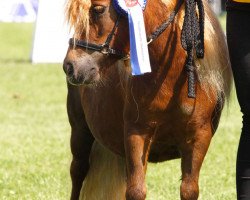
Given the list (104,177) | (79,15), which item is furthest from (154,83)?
(104,177)

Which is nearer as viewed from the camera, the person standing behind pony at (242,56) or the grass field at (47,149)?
the person standing behind pony at (242,56)

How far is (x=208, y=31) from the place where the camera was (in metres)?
5.20

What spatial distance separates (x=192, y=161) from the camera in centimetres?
508

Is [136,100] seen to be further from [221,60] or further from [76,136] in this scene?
[76,136]

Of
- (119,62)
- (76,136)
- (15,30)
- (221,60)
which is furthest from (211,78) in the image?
(15,30)

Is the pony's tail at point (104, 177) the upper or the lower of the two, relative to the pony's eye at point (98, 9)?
lower

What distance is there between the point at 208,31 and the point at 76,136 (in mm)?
1788

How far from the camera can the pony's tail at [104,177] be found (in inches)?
250

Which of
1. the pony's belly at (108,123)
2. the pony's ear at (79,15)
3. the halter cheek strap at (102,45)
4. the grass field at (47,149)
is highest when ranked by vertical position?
the pony's ear at (79,15)

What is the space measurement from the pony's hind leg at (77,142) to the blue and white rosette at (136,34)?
5.55 ft

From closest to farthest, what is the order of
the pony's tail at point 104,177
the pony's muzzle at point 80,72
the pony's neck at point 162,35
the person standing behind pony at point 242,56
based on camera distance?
the pony's muzzle at point 80,72 → the person standing behind pony at point 242,56 → the pony's neck at point 162,35 → the pony's tail at point 104,177

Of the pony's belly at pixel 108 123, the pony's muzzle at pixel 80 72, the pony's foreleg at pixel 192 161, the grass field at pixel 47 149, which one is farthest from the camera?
the grass field at pixel 47 149

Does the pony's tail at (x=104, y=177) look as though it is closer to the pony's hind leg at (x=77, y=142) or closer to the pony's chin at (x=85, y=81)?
the pony's hind leg at (x=77, y=142)

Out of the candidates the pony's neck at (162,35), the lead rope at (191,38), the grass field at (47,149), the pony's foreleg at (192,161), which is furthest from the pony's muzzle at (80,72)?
the grass field at (47,149)
